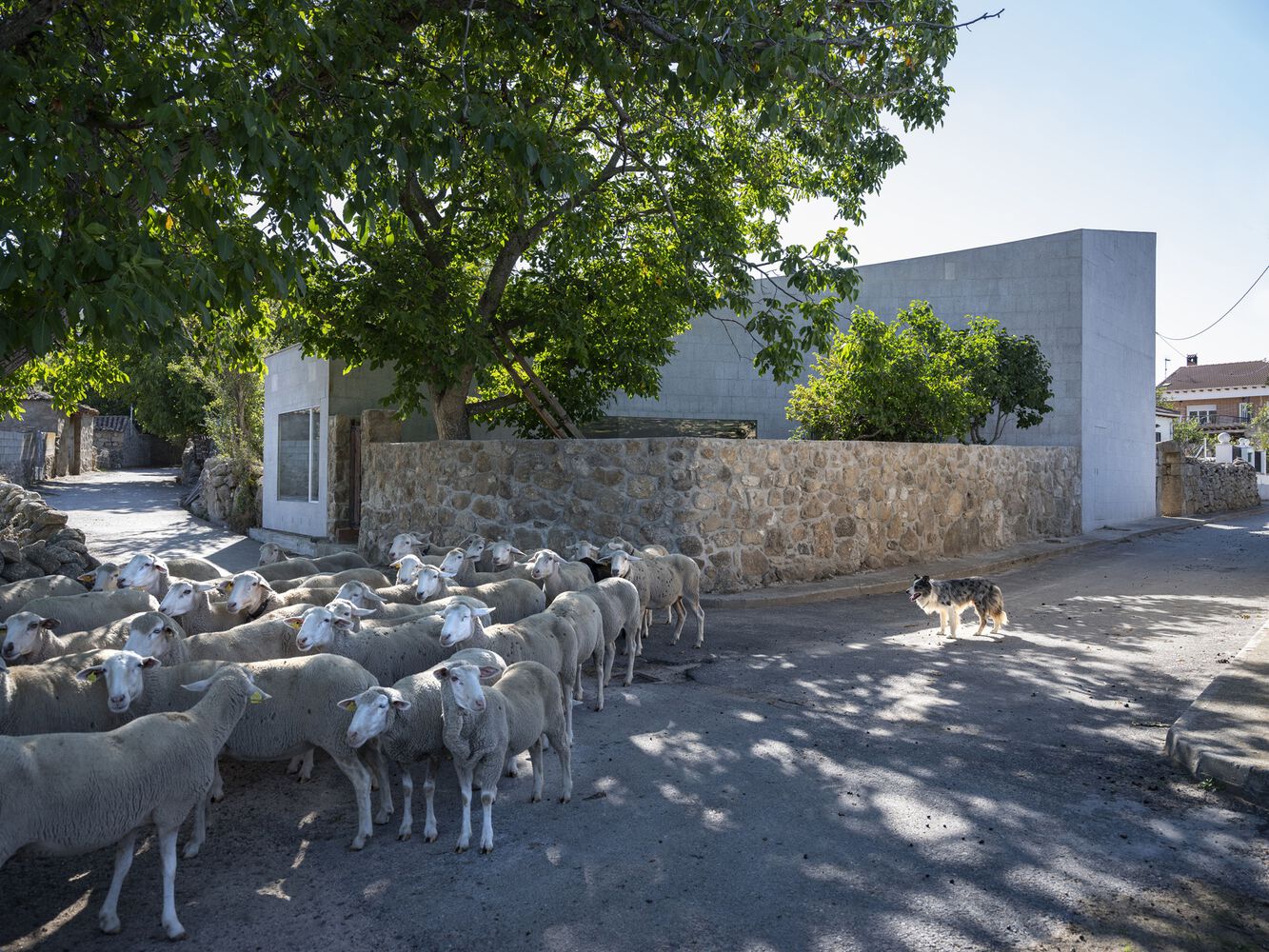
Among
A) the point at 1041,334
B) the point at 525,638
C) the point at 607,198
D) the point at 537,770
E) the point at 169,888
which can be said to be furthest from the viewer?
the point at 1041,334

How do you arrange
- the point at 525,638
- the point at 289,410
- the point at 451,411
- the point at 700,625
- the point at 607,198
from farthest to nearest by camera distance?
the point at 289,410 → the point at 451,411 → the point at 607,198 → the point at 700,625 → the point at 525,638

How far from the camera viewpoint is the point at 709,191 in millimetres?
12672

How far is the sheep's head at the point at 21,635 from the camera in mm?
4973

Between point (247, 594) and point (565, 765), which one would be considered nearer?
point (565, 765)

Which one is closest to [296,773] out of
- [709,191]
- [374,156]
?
[374,156]

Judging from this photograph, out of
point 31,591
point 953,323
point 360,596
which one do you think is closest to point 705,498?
point 360,596

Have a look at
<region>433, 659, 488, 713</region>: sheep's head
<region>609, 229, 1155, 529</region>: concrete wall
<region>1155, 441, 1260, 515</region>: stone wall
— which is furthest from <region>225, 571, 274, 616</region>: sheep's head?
<region>1155, 441, 1260, 515</region>: stone wall

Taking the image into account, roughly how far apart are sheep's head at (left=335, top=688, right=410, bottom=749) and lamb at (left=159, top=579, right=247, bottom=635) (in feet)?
7.08

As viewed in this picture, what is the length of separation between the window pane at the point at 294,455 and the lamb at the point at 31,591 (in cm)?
966

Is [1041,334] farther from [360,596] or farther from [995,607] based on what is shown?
[360,596]

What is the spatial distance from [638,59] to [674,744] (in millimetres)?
5888

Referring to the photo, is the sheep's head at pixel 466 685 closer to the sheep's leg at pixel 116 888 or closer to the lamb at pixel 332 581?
the sheep's leg at pixel 116 888

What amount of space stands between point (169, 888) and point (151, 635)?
200 centimetres

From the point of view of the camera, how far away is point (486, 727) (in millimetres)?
4434
